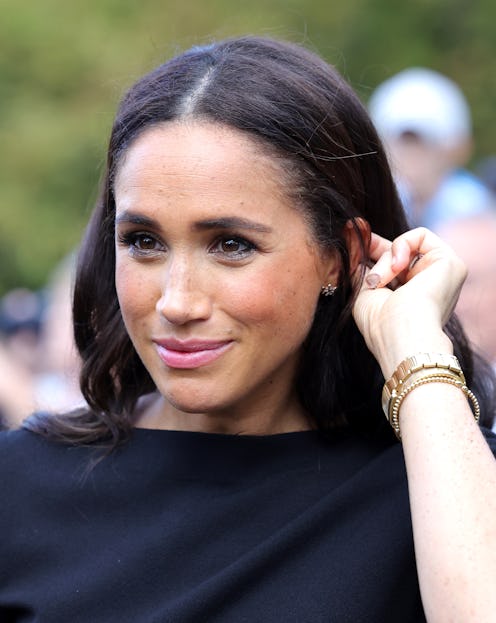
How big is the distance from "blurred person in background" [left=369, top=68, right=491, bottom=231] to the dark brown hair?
11.0 ft

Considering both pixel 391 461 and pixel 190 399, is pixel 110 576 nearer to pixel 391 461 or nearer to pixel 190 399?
pixel 190 399

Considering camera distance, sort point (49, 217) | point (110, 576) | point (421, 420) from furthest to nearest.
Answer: point (49, 217) < point (110, 576) < point (421, 420)

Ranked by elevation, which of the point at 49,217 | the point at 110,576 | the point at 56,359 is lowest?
the point at 110,576

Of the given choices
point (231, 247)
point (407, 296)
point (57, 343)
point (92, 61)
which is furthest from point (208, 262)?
point (92, 61)

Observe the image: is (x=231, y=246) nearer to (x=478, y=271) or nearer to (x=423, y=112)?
(x=478, y=271)

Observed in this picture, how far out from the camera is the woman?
9.14 ft

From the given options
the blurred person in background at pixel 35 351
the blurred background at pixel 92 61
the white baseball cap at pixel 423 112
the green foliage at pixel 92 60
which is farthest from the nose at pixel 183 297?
the green foliage at pixel 92 60

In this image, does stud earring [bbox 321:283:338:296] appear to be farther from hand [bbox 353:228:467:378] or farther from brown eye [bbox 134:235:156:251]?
brown eye [bbox 134:235:156:251]

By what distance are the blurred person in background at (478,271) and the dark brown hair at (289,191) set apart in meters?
1.45

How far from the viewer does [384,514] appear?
9.75ft

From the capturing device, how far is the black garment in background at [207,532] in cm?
285

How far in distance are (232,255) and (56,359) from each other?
162 inches

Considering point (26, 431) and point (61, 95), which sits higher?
point (61, 95)

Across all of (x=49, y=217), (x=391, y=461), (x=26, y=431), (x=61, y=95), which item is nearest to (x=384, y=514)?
(x=391, y=461)
